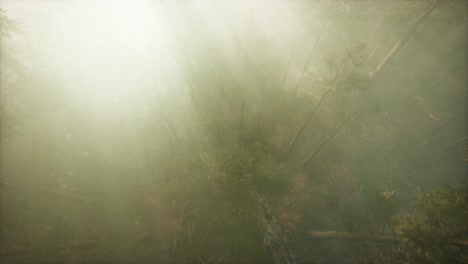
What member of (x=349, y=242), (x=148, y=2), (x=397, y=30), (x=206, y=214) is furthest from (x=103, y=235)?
(x=397, y=30)

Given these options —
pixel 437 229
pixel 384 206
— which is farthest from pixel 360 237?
pixel 437 229

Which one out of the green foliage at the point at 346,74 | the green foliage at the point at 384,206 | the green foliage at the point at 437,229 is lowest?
the green foliage at the point at 437,229

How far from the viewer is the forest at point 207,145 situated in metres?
12.6

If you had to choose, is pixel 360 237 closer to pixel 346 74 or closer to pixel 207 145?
pixel 346 74

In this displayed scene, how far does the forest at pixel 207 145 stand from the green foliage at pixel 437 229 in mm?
62

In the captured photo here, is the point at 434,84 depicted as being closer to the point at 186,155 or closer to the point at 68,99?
the point at 186,155

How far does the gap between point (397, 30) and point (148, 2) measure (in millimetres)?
27743

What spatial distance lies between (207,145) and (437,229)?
46.8 feet

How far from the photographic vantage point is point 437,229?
803 cm

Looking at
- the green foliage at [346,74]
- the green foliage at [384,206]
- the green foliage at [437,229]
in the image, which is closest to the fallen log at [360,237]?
the green foliage at [437,229]

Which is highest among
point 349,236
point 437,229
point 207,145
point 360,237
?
point 207,145

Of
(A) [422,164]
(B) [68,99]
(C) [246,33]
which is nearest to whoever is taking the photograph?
(B) [68,99]

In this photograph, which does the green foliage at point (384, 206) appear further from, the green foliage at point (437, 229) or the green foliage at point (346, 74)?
the green foliage at point (346, 74)

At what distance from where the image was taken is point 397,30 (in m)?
21.7
